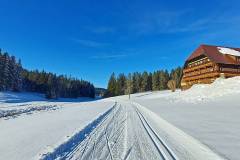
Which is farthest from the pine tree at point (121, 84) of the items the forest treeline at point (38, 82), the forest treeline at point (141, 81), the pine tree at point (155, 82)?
the forest treeline at point (38, 82)

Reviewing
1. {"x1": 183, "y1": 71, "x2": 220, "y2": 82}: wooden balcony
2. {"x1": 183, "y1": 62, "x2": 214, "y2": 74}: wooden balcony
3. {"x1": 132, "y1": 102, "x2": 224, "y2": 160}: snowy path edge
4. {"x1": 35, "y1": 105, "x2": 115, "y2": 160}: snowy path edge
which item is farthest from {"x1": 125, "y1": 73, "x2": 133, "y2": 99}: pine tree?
{"x1": 35, "y1": 105, "x2": 115, "y2": 160}: snowy path edge

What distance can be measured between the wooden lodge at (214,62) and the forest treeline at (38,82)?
59.1m

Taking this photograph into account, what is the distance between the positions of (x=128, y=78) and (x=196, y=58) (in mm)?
66797

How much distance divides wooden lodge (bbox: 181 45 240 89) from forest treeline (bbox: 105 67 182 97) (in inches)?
1909

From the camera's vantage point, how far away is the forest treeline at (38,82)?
82.1m

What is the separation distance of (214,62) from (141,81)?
230 feet

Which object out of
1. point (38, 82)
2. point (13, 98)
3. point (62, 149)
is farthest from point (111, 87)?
point (62, 149)

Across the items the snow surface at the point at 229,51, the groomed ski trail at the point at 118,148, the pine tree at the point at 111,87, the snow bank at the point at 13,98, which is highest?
the snow surface at the point at 229,51

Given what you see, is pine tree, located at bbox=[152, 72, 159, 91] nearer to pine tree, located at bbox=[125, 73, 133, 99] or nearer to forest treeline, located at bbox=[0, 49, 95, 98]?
pine tree, located at bbox=[125, 73, 133, 99]

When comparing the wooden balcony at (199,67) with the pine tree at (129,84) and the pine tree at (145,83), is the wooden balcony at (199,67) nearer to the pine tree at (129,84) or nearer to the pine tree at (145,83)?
the pine tree at (145,83)

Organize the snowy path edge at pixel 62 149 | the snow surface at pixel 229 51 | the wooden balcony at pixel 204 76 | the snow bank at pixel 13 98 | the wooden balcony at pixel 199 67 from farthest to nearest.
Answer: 1. the snow bank at pixel 13 98
2. the snow surface at pixel 229 51
3. the wooden balcony at pixel 199 67
4. the wooden balcony at pixel 204 76
5. the snowy path edge at pixel 62 149

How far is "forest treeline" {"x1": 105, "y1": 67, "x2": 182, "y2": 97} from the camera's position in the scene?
109125 mm

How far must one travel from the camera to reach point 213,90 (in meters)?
35.2

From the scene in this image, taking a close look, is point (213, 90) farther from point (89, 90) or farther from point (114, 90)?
point (89, 90)
